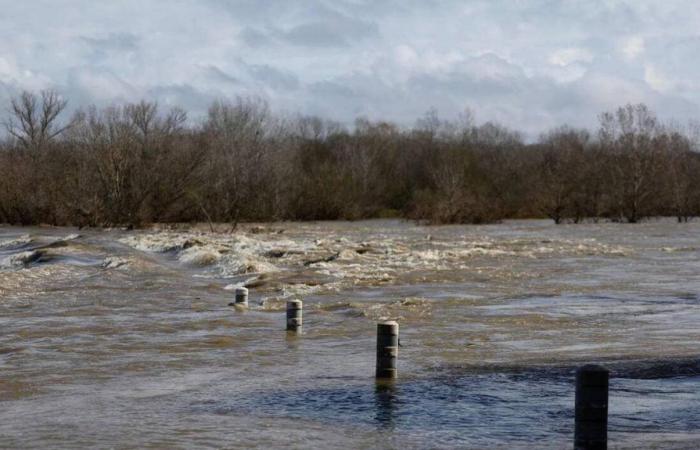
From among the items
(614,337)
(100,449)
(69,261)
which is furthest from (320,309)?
(69,261)

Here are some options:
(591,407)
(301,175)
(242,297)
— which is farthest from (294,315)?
(301,175)

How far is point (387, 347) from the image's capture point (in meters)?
13.0

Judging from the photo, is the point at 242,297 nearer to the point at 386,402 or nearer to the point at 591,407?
the point at 386,402

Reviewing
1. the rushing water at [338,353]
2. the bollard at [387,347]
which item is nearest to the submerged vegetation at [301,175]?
the rushing water at [338,353]

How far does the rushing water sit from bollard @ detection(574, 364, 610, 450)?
112 cm

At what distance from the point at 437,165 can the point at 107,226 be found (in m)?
43.4

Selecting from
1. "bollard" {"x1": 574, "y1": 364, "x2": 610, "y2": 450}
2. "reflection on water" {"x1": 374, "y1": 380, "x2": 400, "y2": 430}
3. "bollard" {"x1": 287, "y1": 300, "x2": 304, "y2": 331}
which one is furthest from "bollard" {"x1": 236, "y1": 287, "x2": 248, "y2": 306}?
"bollard" {"x1": 574, "y1": 364, "x2": 610, "y2": 450}

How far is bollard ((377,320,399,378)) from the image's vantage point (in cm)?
1271

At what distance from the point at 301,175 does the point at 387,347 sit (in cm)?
7249

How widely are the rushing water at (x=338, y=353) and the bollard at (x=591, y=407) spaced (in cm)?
112

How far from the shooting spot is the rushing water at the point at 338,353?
10.6m

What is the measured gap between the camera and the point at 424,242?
1960 inches

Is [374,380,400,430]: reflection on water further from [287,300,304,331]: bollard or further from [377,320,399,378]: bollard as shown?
[287,300,304,331]: bollard

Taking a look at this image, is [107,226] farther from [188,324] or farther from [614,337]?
[614,337]
